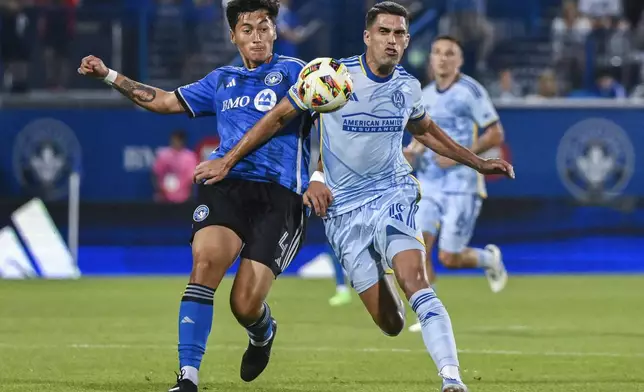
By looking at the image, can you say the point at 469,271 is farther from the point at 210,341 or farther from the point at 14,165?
the point at 210,341

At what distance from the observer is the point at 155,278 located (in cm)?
1845

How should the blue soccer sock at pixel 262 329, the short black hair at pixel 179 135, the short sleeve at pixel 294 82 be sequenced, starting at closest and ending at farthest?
1. the short sleeve at pixel 294 82
2. the blue soccer sock at pixel 262 329
3. the short black hair at pixel 179 135

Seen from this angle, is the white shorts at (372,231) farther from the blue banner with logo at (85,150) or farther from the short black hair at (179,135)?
the blue banner with logo at (85,150)

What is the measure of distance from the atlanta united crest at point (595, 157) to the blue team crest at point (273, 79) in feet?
40.6

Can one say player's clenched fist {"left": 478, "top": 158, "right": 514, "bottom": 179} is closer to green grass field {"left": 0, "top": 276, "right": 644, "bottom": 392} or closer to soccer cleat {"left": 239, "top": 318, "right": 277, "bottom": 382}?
green grass field {"left": 0, "top": 276, "right": 644, "bottom": 392}

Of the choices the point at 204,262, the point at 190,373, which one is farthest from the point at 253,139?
the point at 190,373

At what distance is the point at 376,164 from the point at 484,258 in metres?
6.22

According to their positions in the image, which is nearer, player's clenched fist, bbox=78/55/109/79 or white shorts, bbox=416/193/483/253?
player's clenched fist, bbox=78/55/109/79

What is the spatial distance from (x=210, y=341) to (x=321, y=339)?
911 mm

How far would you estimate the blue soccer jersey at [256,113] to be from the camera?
757 cm

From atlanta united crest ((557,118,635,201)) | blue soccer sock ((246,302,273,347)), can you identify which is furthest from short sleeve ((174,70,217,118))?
atlanta united crest ((557,118,635,201))

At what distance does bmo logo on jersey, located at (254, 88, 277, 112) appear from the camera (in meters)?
7.55

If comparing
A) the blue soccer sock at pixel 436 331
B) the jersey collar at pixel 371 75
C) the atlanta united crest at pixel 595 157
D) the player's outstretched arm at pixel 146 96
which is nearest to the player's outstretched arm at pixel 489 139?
the jersey collar at pixel 371 75

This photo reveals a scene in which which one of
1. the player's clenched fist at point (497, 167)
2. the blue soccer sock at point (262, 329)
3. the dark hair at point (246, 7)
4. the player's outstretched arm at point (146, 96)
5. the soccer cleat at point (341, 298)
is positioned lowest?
the soccer cleat at point (341, 298)
